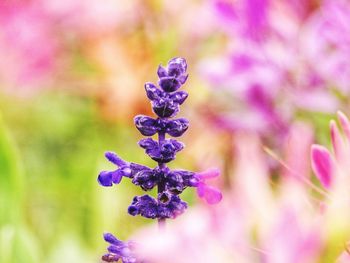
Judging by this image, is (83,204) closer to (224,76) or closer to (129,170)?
(224,76)

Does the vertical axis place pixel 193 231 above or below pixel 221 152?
below

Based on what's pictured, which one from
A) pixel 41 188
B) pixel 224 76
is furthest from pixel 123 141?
pixel 224 76

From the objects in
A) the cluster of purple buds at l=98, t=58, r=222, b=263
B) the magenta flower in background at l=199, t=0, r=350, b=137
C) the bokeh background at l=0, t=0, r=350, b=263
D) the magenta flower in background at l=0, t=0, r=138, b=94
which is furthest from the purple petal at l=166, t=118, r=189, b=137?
the magenta flower in background at l=0, t=0, r=138, b=94

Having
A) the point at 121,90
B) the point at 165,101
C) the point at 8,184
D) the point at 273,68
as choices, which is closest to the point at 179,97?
the point at 165,101

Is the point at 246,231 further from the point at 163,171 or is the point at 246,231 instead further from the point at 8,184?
the point at 8,184

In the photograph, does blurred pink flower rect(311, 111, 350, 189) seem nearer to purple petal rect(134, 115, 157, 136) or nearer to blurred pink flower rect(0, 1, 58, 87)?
purple petal rect(134, 115, 157, 136)

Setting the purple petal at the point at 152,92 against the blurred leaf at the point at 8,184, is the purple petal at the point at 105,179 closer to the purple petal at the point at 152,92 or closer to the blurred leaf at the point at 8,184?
the purple petal at the point at 152,92

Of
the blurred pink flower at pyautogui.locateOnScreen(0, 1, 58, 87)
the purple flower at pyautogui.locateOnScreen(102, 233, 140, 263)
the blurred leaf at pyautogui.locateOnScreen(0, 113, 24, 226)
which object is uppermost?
the blurred pink flower at pyautogui.locateOnScreen(0, 1, 58, 87)
